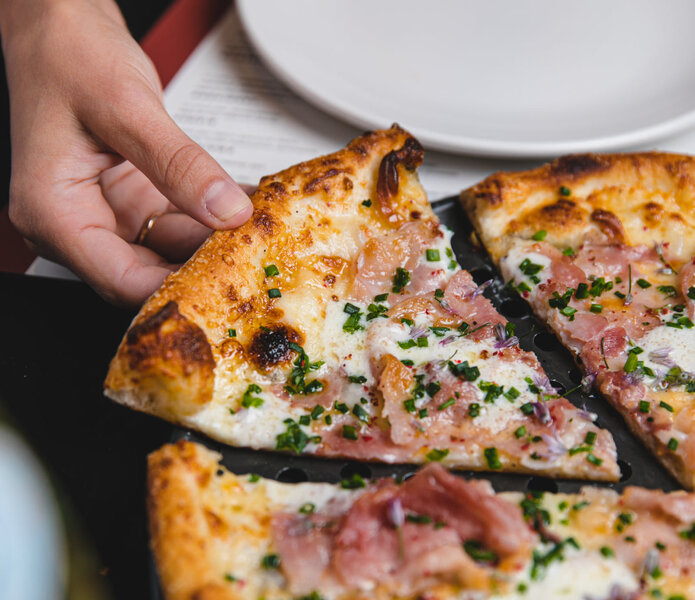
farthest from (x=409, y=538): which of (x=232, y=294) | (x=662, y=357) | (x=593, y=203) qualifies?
(x=593, y=203)

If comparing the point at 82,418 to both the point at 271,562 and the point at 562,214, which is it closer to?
the point at 271,562

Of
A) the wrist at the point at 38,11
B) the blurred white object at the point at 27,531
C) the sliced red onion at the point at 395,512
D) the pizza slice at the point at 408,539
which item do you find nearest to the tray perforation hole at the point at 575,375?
the pizza slice at the point at 408,539

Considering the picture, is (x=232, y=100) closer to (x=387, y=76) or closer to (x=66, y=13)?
(x=387, y=76)

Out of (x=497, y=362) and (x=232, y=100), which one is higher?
(x=497, y=362)

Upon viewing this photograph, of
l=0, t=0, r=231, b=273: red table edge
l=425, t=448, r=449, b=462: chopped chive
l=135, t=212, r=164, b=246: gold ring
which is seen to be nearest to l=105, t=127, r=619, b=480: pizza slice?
l=425, t=448, r=449, b=462: chopped chive

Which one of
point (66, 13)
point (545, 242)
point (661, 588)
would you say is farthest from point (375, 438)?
point (66, 13)

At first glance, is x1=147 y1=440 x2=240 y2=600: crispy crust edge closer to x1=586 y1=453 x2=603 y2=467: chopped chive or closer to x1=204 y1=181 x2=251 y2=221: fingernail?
x1=204 y1=181 x2=251 y2=221: fingernail
